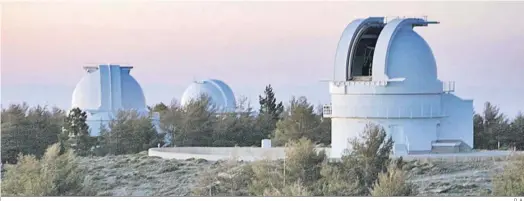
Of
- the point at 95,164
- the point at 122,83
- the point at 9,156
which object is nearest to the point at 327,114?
the point at 95,164

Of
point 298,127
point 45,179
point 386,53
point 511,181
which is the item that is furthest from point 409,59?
point 45,179

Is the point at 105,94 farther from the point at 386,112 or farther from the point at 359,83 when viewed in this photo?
the point at 386,112

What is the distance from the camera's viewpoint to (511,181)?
105ft

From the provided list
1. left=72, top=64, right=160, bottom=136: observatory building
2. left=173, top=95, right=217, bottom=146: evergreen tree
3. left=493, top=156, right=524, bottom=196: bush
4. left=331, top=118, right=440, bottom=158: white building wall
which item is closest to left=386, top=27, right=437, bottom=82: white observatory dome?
left=331, top=118, right=440, bottom=158: white building wall

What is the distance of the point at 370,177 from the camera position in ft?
107

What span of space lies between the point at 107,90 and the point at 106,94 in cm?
18

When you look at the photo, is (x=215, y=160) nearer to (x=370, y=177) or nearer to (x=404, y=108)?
(x=404, y=108)

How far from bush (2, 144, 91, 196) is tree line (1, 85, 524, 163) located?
42.4ft

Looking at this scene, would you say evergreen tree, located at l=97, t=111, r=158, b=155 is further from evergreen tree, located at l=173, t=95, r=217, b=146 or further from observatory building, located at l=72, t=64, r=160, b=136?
observatory building, located at l=72, t=64, r=160, b=136

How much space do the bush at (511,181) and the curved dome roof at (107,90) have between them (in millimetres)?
27935

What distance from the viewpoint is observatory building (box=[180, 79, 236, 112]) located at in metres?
66.3

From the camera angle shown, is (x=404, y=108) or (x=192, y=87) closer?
(x=404, y=108)

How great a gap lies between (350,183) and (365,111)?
7971 millimetres

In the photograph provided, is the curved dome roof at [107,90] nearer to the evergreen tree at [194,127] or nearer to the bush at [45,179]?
the evergreen tree at [194,127]
